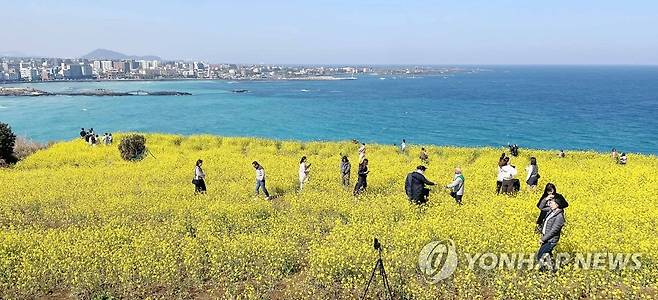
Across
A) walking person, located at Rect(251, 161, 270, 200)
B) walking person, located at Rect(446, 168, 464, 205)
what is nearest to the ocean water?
walking person, located at Rect(446, 168, 464, 205)

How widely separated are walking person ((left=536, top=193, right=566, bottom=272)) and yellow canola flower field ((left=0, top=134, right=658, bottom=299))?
0.99 ft

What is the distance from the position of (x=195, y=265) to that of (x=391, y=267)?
4068 mm

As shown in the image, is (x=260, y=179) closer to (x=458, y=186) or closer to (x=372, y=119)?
Answer: (x=458, y=186)

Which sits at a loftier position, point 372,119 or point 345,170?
point 345,170

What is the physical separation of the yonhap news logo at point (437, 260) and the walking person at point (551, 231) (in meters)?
1.66

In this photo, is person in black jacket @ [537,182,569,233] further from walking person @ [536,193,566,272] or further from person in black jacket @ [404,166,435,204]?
person in black jacket @ [404,166,435,204]

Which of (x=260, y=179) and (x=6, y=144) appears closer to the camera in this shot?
(x=260, y=179)

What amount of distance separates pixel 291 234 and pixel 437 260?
12.1 ft

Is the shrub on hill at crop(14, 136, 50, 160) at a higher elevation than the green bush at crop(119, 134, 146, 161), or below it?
below

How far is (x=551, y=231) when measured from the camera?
9.18 m

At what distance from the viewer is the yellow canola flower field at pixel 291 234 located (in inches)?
373

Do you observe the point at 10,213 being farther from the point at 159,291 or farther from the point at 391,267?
the point at 391,267

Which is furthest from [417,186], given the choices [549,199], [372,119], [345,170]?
[372,119]

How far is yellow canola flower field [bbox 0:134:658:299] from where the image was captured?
31.1 ft
